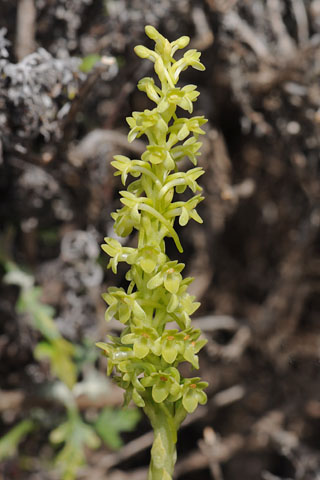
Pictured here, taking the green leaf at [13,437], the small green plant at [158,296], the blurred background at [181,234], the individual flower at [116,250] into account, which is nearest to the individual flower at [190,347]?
the small green plant at [158,296]

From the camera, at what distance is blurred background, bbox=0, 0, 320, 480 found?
Result: 1.15 metres

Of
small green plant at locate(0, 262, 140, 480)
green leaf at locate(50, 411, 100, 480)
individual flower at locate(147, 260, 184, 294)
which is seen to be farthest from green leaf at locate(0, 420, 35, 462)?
individual flower at locate(147, 260, 184, 294)

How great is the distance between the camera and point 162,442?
0.56m

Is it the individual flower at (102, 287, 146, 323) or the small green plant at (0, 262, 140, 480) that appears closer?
the individual flower at (102, 287, 146, 323)

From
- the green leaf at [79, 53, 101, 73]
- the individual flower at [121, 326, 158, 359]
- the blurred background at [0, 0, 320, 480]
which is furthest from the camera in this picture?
the blurred background at [0, 0, 320, 480]

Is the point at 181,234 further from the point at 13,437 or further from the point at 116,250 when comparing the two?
the point at 116,250

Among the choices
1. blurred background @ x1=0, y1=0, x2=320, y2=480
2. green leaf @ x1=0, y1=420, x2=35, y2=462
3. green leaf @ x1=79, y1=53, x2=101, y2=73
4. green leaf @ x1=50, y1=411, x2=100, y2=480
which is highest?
green leaf @ x1=79, y1=53, x2=101, y2=73

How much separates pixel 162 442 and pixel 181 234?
0.99 meters

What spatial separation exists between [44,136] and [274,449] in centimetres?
109

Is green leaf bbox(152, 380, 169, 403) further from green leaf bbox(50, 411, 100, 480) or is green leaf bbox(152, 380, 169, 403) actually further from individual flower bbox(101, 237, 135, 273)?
green leaf bbox(50, 411, 100, 480)

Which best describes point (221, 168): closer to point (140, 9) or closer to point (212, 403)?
point (140, 9)

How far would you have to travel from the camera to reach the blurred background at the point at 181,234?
1152 mm

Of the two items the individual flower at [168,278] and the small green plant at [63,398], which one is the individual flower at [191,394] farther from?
the small green plant at [63,398]

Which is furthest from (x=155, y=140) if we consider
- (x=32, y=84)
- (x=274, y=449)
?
(x=274, y=449)
